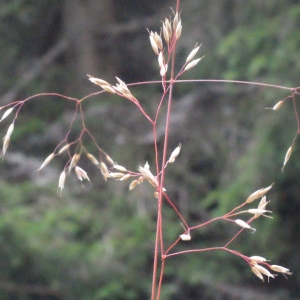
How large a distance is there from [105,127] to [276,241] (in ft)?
5.21

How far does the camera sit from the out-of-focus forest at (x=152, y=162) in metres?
3.30

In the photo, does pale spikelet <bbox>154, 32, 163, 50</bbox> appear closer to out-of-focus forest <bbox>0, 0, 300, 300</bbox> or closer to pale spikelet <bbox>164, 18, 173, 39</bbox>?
pale spikelet <bbox>164, 18, 173, 39</bbox>

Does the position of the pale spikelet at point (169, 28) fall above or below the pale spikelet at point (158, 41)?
above

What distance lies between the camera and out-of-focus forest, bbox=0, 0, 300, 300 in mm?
3299

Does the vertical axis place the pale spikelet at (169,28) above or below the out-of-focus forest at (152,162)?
above

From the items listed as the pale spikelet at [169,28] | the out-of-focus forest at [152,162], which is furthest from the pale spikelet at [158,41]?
the out-of-focus forest at [152,162]

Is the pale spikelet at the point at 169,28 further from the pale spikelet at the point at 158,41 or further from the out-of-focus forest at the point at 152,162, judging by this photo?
the out-of-focus forest at the point at 152,162

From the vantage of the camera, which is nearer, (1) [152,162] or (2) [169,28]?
(2) [169,28]

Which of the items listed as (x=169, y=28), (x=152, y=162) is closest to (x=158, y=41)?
(x=169, y=28)

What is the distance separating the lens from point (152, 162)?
4258mm

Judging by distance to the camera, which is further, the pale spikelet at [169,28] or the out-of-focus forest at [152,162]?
the out-of-focus forest at [152,162]

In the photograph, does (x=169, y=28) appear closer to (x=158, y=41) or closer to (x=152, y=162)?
(x=158, y=41)

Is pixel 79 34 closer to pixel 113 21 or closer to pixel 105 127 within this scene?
pixel 113 21

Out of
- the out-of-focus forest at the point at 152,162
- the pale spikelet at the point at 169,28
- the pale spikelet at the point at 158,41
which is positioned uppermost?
the pale spikelet at the point at 169,28
